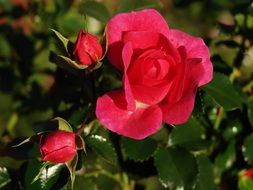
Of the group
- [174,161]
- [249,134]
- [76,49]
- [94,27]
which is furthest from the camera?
[94,27]

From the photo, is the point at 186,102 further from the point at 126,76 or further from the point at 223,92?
the point at 223,92

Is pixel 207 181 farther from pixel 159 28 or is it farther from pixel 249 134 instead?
pixel 159 28

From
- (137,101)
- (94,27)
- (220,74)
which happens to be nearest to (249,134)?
(220,74)

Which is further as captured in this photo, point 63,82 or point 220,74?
point 63,82

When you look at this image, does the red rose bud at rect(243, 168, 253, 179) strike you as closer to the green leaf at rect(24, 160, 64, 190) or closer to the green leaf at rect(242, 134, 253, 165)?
the green leaf at rect(242, 134, 253, 165)

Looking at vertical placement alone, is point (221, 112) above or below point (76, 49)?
below

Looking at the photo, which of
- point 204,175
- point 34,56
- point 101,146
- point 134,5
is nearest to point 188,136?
point 204,175
